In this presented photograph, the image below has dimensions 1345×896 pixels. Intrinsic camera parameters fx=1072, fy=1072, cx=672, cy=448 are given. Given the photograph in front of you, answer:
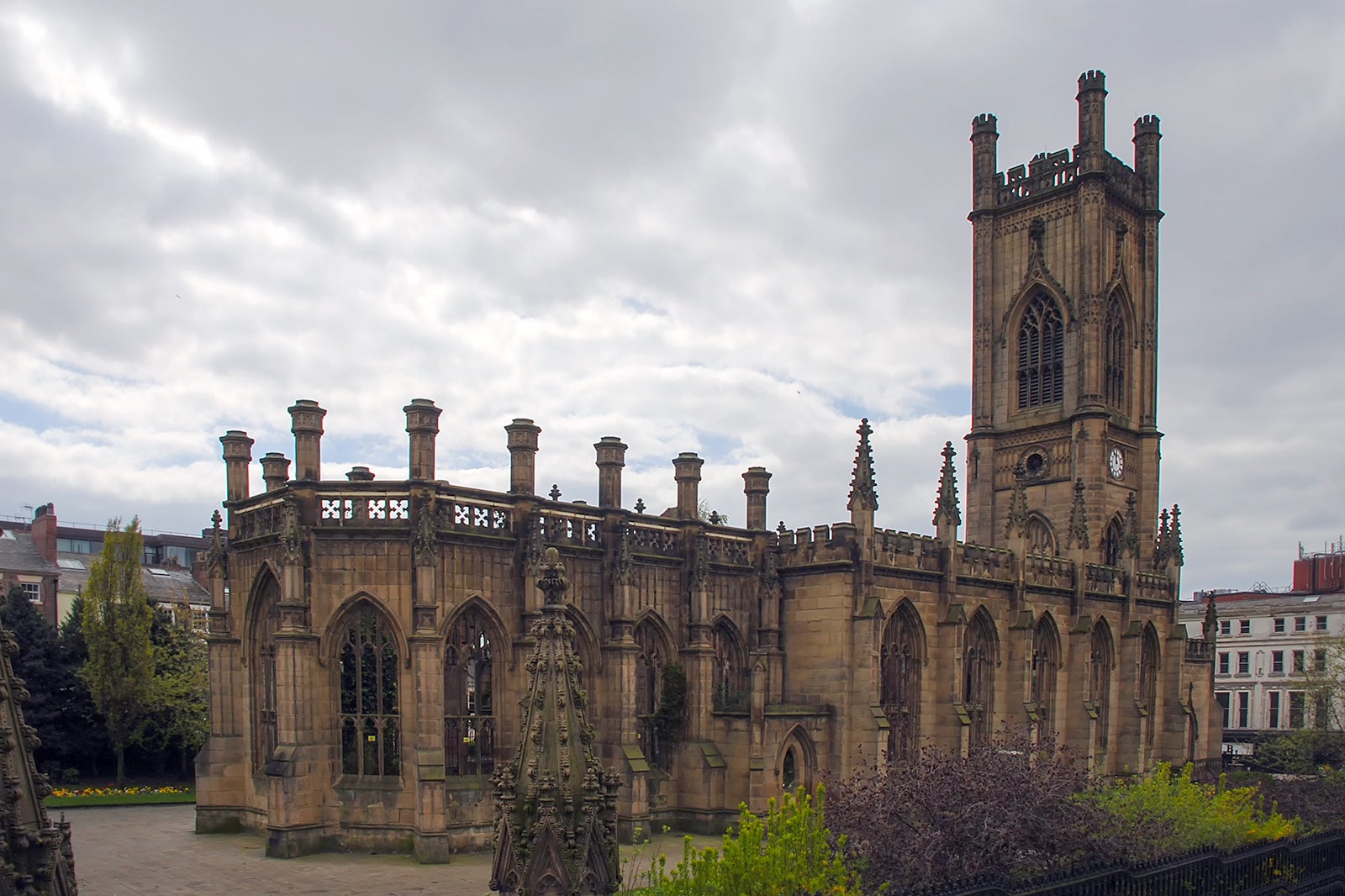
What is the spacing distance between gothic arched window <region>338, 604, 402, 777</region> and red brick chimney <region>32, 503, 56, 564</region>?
44034 millimetres

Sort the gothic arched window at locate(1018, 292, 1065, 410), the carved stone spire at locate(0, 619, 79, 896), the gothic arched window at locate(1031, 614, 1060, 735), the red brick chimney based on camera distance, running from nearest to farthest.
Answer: the carved stone spire at locate(0, 619, 79, 896) → the gothic arched window at locate(1031, 614, 1060, 735) → the gothic arched window at locate(1018, 292, 1065, 410) → the red brick chimney

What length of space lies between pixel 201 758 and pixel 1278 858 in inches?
925

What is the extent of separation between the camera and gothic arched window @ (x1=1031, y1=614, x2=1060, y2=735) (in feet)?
124

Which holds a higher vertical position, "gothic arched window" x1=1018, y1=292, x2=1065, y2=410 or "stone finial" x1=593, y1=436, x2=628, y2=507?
"gothic arched window" x1=1018, y1=292, x2=1065, y2=410

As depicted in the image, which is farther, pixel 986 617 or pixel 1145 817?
pixel 986 617

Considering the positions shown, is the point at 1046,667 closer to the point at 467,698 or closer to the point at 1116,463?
the point at 1116,463

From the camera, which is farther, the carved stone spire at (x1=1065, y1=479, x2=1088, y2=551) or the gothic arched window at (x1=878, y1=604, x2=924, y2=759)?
the carved stone spire at (x1=1065, y1=479, x2=1088, y2=551)

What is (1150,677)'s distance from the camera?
44750 millimetres

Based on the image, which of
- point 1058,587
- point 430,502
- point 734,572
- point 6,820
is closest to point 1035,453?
point 1058,587

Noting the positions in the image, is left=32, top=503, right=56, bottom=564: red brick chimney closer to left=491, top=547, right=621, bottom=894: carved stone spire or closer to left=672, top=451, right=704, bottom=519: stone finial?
left=672, top=451, right=704, bottom=519: stone finial

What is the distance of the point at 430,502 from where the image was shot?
80.4 feet

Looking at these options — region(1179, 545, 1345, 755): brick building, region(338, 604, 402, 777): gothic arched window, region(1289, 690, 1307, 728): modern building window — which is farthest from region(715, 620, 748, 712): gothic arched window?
region(1289, 690, 1307, 728): modern building window

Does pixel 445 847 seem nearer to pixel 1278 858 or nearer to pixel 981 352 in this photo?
pixel 1278 858

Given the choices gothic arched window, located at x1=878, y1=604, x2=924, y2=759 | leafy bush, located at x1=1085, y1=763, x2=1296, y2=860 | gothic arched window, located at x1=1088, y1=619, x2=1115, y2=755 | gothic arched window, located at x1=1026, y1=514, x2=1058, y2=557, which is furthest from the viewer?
gothic arched window, located at x1=1026, y1=514, x2=1058, y2=557
